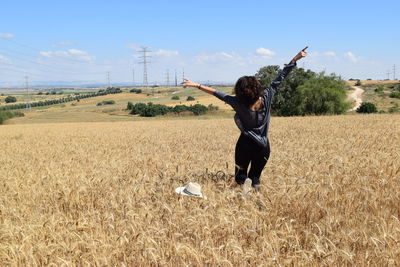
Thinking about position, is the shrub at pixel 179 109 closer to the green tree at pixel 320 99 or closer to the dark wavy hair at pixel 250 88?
the green tree at pixel 320 99

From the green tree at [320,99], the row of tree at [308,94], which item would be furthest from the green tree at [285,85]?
the green tree at [320,99]

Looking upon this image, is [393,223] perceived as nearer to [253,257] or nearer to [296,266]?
[296,266]

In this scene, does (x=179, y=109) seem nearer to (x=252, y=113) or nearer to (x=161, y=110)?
(x=161, y=110)

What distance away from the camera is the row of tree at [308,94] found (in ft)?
191

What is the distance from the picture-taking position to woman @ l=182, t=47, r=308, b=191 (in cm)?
534

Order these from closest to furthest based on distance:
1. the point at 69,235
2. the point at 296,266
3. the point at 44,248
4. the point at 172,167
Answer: the point at 296,266 → the point at 44,248 → the point at 69,235 → the point at 172,167

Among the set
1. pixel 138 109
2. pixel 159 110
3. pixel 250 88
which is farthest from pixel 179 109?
pixel 250 88

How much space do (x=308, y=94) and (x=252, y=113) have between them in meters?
57.2

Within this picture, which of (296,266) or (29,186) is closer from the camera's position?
(296,266)

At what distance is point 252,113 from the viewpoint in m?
5.57

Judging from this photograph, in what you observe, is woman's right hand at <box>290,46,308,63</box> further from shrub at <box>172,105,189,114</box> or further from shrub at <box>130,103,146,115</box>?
shrub at <box>130,103,146,115</box>

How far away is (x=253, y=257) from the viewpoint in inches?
119

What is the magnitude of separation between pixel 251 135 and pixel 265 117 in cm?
39

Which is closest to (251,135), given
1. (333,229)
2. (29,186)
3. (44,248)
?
(333,229)
